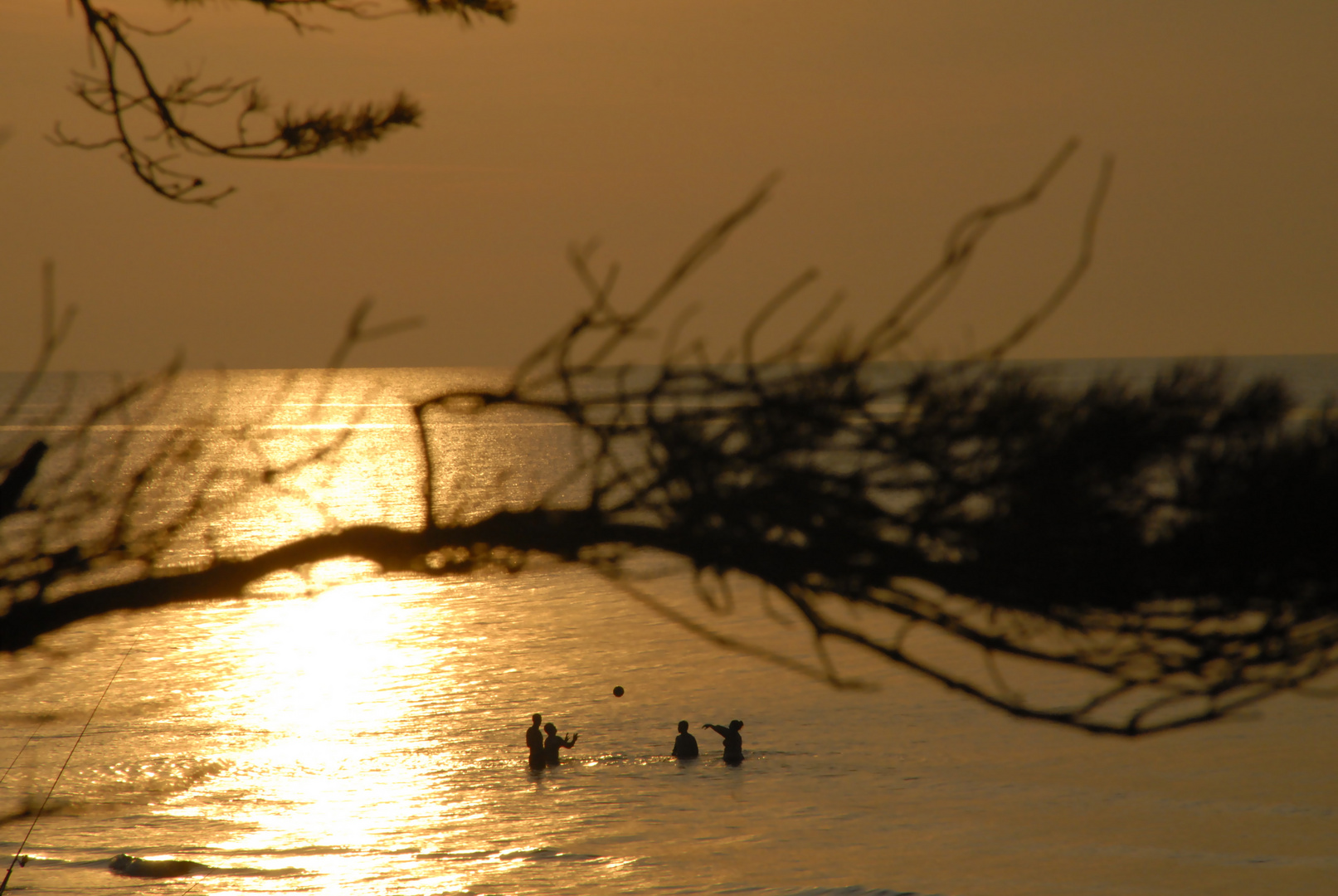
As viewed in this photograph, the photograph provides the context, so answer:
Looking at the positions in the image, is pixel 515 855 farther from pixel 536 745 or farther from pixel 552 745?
pixel 552 745

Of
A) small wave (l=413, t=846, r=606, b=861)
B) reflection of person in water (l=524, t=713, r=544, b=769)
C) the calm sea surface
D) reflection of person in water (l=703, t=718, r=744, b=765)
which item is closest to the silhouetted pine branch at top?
the calm sea surface

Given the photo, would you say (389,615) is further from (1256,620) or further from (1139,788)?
(1256,620)

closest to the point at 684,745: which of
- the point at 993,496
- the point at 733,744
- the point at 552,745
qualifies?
the point at 733,744

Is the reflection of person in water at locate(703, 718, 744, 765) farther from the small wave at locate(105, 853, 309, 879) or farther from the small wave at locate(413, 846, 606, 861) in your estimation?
the small wave at locate(105, 853, 309, 879)

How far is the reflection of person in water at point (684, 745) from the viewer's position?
28812 mm

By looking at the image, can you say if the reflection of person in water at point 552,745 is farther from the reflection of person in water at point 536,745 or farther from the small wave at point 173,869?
the small wave at point 173,869

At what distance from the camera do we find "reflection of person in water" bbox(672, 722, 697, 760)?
28.8 metres

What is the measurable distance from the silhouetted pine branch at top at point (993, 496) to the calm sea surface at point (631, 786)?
427 inches

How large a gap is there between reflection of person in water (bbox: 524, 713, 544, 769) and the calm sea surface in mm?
649

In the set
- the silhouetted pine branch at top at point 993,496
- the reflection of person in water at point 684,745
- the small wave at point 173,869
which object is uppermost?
the silhouetted pine branch at top at point 993,496

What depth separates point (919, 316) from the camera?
8.93ft

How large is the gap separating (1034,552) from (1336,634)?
909 mm

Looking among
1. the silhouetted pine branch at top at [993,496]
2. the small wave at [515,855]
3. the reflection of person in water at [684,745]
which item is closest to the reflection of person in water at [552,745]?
the reflection of person in water at [684,745]

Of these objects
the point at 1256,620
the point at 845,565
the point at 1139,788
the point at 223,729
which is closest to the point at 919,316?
the point at 845,565
